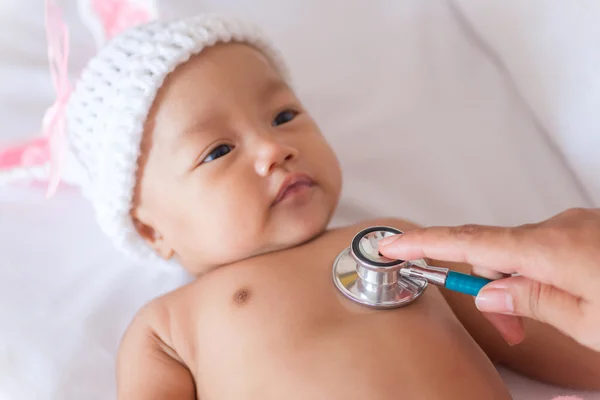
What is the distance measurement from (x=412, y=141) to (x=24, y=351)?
94 cm

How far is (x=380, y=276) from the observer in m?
0.84

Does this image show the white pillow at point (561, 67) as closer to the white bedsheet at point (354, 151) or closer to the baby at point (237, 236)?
the white bedsheet at point (354, 151)

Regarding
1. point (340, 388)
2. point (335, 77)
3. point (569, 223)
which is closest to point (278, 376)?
point (340, 388)

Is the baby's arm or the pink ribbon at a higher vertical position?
the pink ribbon

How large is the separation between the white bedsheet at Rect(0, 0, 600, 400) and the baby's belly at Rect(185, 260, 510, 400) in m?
0.21

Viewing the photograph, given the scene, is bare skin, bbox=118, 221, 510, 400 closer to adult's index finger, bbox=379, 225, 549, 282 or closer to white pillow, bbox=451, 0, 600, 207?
adult's index finger, bbox=379, 225, 549, 282

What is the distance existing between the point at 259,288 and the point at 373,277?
199 mm

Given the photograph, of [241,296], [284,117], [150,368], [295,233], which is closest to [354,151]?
[284,117]

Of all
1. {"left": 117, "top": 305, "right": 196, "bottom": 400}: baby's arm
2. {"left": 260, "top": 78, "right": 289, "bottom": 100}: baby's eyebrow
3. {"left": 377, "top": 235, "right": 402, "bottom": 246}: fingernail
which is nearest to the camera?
{"left": 377, "top": 235, "right": 402, "bottom": 246}: fingernail

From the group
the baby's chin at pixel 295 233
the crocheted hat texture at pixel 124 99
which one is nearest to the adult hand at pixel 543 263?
the baby's chin at pixel 295 233

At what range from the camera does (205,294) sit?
998mm

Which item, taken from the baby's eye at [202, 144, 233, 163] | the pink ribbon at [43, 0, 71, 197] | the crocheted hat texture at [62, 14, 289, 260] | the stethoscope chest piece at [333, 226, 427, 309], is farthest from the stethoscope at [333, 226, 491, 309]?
the pink ribbon at [43, 0, 71, 197]

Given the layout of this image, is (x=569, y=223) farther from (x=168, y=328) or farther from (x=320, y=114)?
(x=320, y=114)

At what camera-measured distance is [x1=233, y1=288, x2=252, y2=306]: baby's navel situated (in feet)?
3.09
